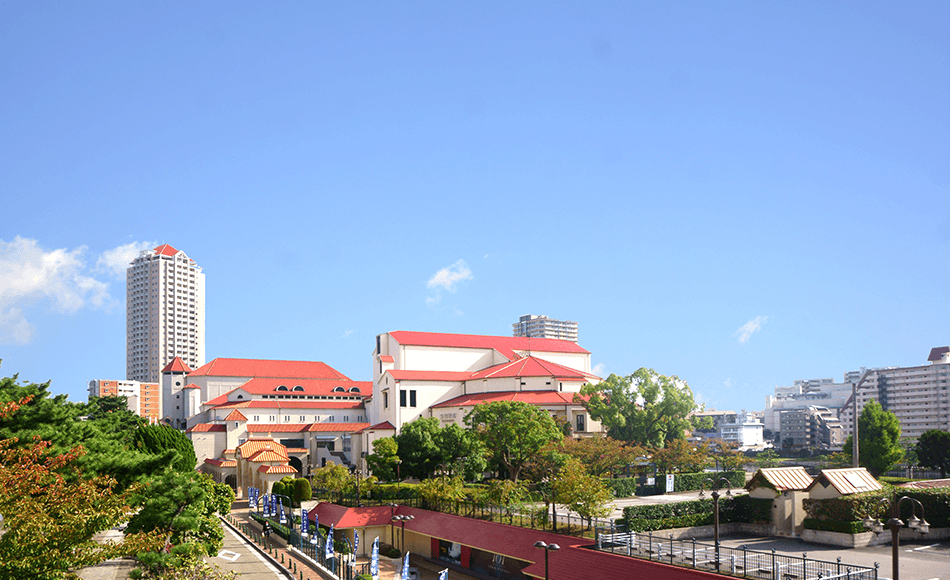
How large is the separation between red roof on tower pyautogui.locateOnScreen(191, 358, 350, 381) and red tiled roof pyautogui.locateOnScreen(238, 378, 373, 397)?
237 centimetres

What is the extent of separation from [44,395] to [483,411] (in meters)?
32.4

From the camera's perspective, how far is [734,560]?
87.4 ft

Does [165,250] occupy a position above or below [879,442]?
above

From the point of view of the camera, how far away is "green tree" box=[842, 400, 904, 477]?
223 feet

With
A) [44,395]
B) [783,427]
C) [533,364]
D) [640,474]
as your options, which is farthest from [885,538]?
[783,427]

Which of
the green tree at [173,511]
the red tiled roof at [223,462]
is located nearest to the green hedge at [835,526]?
the green tree at [173,511]

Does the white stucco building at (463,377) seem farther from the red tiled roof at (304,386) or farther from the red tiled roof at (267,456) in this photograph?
the red tiled roof at (267,456)

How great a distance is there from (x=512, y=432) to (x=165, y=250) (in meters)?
151

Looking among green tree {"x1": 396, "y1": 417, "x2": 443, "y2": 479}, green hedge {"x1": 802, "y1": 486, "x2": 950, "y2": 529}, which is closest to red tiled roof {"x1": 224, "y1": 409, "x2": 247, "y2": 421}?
green tree {"x1": 396, "y1": 417, "x2": 443, "y2": 479}

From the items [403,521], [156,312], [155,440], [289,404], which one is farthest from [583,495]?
[156,312]

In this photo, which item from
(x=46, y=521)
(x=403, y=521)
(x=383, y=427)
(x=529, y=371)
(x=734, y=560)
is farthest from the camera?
(x=383, y=427)

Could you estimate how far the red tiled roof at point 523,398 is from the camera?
2773 inches

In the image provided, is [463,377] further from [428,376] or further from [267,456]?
[267,456]

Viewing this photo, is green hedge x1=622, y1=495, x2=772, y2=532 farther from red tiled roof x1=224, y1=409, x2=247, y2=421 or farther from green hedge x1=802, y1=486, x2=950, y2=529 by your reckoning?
red tiled roof x1=224, y1=409, x2=247, y2=421
